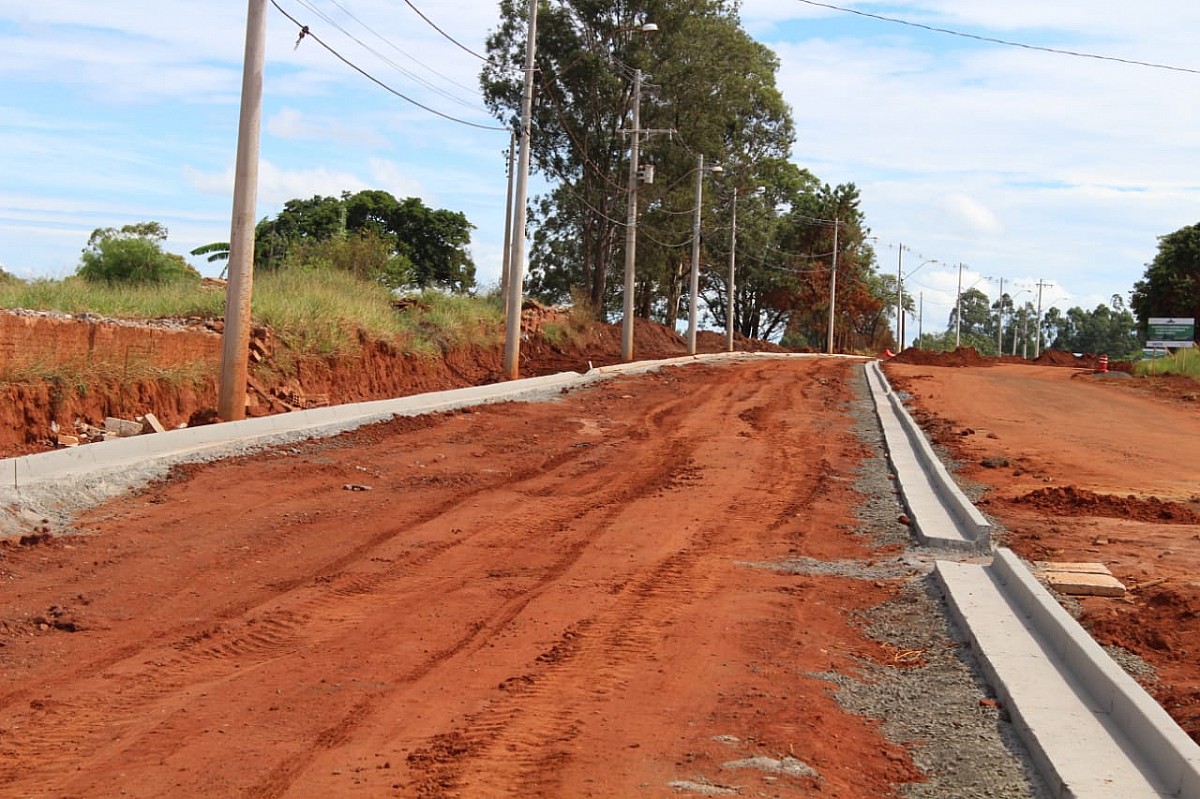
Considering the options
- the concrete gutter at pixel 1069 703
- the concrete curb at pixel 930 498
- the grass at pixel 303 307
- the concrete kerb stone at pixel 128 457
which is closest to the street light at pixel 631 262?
the grass at pixel 303 307

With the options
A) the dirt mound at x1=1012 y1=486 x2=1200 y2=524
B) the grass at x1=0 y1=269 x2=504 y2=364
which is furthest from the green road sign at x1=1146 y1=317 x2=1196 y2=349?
the dirt mound at x1=1012 y1=486 x2=1200 y2=524

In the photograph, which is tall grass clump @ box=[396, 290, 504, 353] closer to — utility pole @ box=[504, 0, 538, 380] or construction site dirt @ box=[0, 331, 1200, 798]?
utility pole @ box=[504, 0, 538, 380]

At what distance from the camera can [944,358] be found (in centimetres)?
5134

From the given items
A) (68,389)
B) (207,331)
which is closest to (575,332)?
(207,331)

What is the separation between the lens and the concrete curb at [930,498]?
418 inches

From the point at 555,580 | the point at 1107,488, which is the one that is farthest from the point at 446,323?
the point at 555,580

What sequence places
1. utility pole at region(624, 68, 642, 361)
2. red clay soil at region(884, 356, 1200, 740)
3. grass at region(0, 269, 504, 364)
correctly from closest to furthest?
red clay soil at region(884, 356, 1200, 740) → grass at region(0, 269, 504, 364) → utility pole at region(624, 68, 642, 361)

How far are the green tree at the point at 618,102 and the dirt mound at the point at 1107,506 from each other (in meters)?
35.5

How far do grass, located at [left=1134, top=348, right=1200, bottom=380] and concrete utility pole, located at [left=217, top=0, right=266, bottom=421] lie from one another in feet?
107

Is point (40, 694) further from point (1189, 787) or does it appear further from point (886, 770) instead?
point (1189, 787)

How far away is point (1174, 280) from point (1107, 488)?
200ft

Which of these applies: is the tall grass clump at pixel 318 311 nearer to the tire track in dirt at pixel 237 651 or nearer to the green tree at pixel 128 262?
the green tree at pixel 128 262

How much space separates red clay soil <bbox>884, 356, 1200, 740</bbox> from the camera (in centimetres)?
777

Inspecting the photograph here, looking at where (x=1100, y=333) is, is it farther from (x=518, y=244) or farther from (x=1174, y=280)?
(x=518, y=244)
